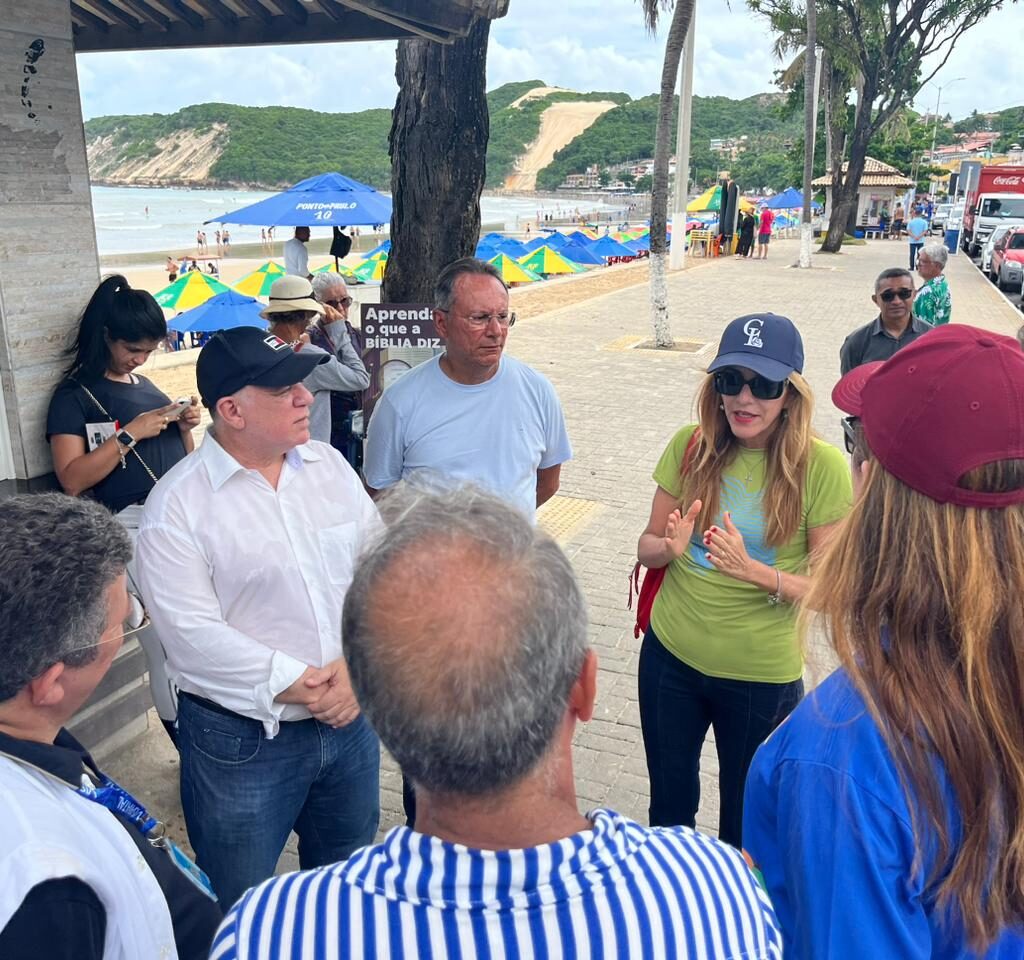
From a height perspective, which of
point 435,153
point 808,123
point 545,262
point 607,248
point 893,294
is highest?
point 808,123

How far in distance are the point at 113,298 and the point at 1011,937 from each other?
3370 millimetres

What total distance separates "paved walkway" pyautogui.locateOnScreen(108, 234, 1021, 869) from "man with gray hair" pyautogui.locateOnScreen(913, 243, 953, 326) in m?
1.41

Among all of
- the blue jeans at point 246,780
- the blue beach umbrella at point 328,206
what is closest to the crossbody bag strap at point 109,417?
the blue jeans at point 246,780

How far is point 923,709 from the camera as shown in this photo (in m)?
1.16

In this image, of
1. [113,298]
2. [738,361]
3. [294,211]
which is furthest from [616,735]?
[294,211]

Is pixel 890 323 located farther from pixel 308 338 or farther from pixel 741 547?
pixel 741 547

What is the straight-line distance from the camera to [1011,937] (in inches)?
45.4

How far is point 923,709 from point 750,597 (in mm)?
1354

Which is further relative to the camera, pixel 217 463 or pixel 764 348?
pixel 764 348

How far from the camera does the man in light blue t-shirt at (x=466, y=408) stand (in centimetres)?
315

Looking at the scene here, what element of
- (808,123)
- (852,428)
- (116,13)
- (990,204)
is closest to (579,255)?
(808,123)

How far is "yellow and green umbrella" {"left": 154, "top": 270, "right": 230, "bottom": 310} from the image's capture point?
17.9 meters

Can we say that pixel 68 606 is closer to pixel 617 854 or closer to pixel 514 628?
pixel 514 628

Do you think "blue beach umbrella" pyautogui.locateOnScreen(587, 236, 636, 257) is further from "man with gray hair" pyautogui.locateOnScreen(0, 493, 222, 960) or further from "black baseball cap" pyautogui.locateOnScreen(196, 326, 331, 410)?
"man with gray hair" pyautogui.locateOnScreen(0, 493, 222, 960)
